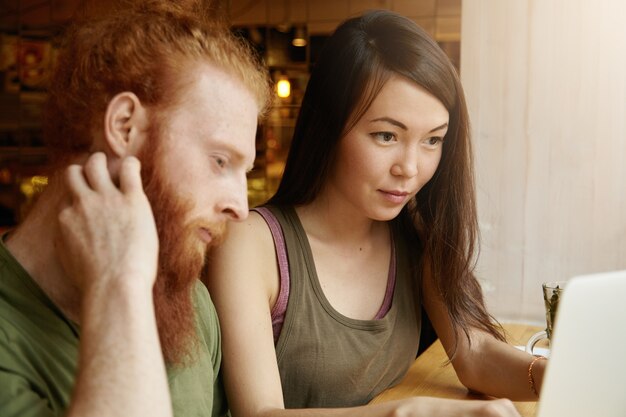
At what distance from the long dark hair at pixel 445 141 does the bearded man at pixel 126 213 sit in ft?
1.36

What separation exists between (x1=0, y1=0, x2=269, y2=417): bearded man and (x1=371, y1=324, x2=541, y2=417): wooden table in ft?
1.81

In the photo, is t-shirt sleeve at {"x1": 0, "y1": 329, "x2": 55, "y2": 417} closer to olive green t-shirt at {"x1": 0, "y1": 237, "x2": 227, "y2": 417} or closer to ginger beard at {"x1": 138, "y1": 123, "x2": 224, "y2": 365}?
olive green t-shirt at {"x1": 0, "y1": 237, "x2": 227, "y2": 417}

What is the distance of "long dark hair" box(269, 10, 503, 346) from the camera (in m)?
1.49

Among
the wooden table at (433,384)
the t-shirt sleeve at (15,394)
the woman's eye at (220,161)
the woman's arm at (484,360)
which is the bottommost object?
the wooden table at (433,384)

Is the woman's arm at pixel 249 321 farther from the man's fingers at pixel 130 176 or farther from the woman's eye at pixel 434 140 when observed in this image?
the man's fingers at pixel 130 176

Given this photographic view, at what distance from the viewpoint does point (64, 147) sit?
3.26 ft

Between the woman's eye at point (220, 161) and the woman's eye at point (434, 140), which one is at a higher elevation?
the woman's eye at point (434, 140)

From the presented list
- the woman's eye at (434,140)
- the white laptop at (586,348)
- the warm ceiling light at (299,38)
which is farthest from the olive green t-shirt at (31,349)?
the warm ceiling light at (299,38)

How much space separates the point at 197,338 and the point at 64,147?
360 mm

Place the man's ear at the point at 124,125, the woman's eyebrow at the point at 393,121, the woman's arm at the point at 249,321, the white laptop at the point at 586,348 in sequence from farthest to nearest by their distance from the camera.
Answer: the woman's eyebrow at the point at 393,121 → the woman's arm at the point at 249,321 → the man's ear at the point at 124,125 → the white laptop at the point at 586,348

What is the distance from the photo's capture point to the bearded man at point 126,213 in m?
0.81

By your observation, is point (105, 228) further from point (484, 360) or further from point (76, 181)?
point (484, 360)

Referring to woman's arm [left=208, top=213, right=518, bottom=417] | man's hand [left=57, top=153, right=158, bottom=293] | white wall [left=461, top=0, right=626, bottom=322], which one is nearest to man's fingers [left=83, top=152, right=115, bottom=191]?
man's hand [left=57, top=153, right=158, bottom=293]

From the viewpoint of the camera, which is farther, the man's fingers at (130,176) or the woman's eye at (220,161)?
the woman's eye at (220,161)
